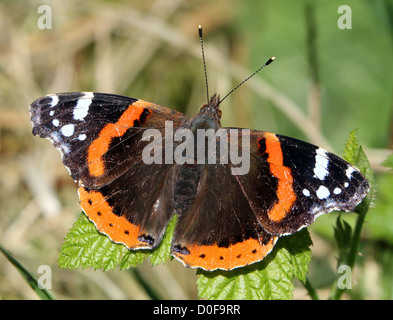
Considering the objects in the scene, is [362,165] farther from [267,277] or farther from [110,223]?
[110,223]

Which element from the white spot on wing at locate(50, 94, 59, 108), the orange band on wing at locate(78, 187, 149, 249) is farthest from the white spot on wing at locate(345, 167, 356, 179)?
the white spot on wing at locate(50, 94, 59, 108)

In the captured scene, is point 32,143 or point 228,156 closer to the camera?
point 228,156

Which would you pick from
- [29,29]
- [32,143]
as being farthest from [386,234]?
[29,29]

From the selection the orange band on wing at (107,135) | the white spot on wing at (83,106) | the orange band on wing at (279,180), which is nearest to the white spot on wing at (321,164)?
the orange band on wing at (279,180)

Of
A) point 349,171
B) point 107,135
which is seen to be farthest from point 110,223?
point 349,171

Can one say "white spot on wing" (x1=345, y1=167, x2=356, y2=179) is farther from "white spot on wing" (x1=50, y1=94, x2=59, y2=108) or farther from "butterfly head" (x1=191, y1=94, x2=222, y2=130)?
"white spot on wing" (x1=50, y1=94, x2=59, y2=108)

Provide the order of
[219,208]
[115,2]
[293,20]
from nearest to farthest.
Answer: [219,208] < [293,20] < [115,2]

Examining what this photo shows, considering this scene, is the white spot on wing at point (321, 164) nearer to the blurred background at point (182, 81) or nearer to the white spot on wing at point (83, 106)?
the white spot on wing at point (83, 106)

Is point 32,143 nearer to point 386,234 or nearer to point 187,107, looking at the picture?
point 187,107
